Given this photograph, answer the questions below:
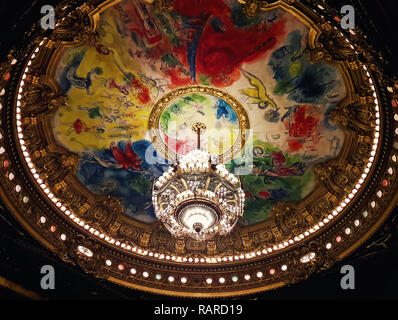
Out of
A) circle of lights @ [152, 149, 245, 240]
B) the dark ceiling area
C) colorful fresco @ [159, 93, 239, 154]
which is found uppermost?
colorful fresco @ [159, 93, 239, 154]

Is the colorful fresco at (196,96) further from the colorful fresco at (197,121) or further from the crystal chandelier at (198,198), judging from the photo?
the crystal chandelier at (198,198)

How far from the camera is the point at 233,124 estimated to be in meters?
12.5

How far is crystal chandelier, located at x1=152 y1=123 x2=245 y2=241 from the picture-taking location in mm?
9922

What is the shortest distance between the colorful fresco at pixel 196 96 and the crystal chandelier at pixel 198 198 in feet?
7.50

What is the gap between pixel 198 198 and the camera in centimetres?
989

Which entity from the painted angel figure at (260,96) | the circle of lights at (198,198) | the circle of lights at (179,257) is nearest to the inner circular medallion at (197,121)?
the painted angel figure at (260,96)

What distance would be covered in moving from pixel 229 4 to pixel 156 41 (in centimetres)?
192

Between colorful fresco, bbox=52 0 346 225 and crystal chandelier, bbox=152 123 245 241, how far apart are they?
A: 2.29 m

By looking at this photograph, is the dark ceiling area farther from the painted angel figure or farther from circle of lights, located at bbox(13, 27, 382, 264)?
the painted angel figure

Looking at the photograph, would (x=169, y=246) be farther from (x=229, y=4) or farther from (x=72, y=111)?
(x=229, y=4)

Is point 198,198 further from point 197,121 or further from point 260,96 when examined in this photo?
point 260,96

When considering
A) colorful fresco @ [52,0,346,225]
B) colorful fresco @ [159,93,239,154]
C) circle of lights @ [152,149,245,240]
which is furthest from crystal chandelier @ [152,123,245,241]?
colorful fresco @ [52,0,346,225]

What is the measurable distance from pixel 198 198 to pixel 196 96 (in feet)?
10.7

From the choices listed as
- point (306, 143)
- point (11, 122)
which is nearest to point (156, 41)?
point (11, 122)
